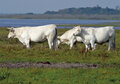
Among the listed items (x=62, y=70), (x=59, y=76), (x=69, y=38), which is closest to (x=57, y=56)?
(x=62, y=70)

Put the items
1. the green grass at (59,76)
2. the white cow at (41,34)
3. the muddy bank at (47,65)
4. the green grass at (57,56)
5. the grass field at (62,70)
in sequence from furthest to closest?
the white cow at (41,34) < the green grass at (57,56) < the muddy bank at (47,65) < the grass field at (62,70) < the green grass at (59,76)

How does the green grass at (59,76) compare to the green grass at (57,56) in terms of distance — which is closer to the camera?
the green grass at (59,76)

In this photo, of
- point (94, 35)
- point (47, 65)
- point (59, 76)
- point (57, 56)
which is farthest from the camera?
point (94, 35)

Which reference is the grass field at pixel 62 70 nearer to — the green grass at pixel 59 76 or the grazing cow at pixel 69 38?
the green grass at pixel 59 76

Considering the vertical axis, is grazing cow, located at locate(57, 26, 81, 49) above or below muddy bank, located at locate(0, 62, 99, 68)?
below

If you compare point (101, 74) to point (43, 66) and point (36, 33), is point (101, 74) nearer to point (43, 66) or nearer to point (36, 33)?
point (43, 66)

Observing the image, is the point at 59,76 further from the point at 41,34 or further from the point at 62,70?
the point at 41,34

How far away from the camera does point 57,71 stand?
12797 mm

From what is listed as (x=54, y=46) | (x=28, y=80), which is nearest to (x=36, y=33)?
(x=54, y=46)

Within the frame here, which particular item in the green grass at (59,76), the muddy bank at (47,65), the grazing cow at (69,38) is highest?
the green grass at (59,76)

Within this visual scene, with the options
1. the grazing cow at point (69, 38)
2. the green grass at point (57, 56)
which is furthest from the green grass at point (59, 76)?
the grazing cow at point (69, 38)

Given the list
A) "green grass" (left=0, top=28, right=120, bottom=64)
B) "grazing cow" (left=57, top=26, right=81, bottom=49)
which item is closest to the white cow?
"green grass" (left=0, top=28, right=120, bottom=64)

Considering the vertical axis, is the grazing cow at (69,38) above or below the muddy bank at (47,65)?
below

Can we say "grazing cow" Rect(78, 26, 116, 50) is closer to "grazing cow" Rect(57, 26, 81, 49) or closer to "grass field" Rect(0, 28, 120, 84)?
"grazing cow" Rect(57, 26, 81, 49)
